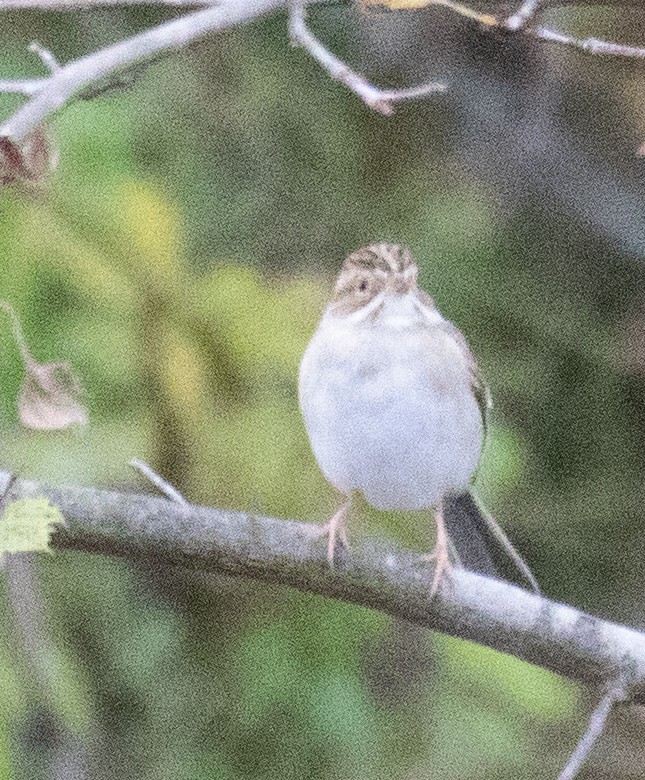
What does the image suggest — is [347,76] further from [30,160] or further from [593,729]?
[593,729]

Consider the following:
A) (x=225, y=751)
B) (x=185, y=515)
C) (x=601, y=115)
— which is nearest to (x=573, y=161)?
(x=601, y=115)

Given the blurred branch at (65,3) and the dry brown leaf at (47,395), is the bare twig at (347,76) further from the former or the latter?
the dry brown leaf at (47,395)

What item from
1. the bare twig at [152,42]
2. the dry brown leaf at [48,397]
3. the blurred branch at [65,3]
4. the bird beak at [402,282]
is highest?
the blurred branch at [65,3]

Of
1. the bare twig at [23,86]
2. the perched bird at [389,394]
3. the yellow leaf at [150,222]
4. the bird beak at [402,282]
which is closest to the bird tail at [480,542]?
the perched bird at [389,394]

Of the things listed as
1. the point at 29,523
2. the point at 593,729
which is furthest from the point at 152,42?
the point at 593,729

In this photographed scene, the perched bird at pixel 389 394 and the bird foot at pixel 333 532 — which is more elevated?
the perched bird at pixel 389 394
